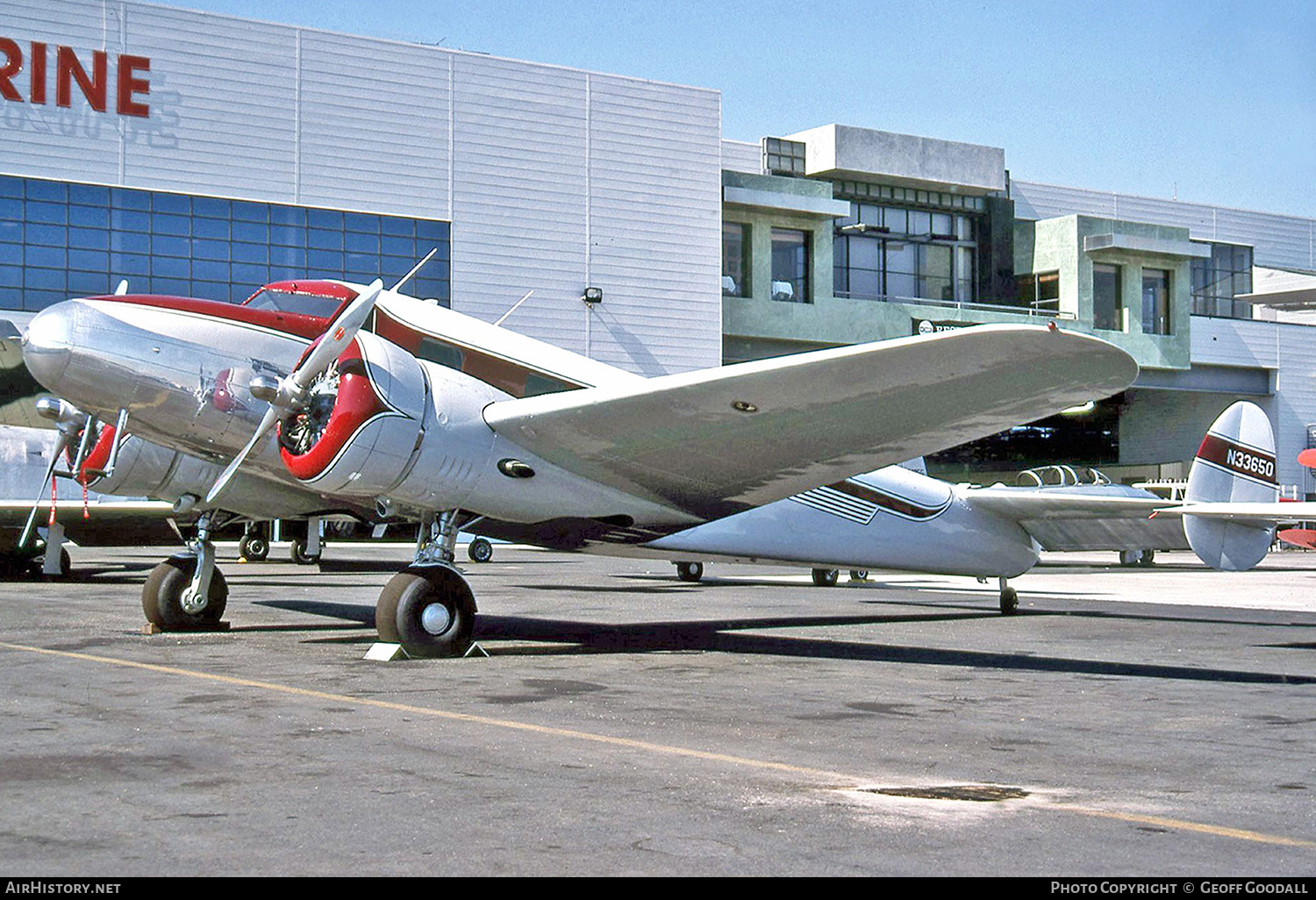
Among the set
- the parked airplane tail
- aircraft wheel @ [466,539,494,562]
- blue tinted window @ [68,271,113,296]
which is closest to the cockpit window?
the parked airplane tail

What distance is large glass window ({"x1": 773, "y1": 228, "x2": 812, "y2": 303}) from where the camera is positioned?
61.4 metres

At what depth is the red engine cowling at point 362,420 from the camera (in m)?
11.9

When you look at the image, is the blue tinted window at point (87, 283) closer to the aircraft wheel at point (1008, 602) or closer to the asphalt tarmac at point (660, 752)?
the asphalt tarmac at point (660, 752)

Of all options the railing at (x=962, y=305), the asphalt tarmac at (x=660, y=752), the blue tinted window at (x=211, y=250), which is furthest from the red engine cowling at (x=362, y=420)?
the railing at (x=962, y=305)

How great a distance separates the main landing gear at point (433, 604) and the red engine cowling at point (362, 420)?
867 mm

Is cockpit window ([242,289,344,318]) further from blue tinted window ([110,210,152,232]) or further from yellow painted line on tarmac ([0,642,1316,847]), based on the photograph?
blue tinted window ([110,210,152,232])

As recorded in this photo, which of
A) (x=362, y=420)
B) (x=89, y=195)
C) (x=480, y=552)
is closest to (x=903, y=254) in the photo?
(x=480, y=552)

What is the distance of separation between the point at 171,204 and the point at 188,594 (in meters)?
35.9

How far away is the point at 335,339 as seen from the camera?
1212 centimetres

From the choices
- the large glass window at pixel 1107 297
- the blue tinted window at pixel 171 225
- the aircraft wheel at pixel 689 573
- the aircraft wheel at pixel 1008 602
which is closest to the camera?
the aircraft wheel at pixel 1008 602

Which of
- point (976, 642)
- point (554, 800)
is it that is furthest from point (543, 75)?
point (554, 800)

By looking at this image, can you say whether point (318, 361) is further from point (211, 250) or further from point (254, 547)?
point (211, 250)

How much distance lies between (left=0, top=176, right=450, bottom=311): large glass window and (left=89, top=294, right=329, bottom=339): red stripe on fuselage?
3448 centimetres

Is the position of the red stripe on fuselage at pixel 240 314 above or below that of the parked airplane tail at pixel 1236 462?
above
